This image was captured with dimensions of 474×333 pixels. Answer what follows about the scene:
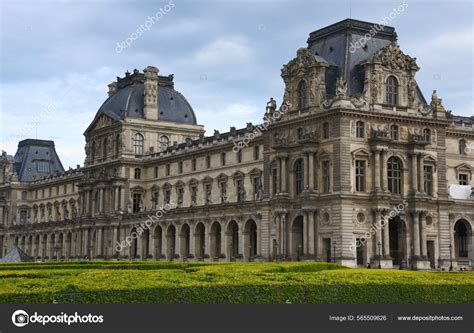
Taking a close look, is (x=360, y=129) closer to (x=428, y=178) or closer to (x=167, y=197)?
(x=428, y=178)

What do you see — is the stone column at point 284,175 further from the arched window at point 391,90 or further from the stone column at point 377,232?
the arched window at point 391,90

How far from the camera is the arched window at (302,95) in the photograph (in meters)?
74.6

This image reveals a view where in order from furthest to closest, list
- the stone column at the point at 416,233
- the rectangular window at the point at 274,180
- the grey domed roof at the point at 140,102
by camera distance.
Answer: the grey domed roof at the point at 140,102 → the rectangular window at the point at 274,180 → the stone column at the point at 416,233

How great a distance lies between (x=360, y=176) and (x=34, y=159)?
99420mm

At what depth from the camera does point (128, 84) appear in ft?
390

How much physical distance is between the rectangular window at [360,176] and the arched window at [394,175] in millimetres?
3036

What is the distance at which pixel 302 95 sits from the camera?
7519cm

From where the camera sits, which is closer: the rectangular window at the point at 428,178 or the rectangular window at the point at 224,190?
the rectangular window at the point at 428,178

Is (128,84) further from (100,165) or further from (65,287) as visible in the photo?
(65,287)

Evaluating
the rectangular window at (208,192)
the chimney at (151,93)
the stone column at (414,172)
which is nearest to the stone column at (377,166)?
the stone column at (414,172)

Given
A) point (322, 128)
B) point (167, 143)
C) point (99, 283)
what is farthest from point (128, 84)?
point (99, 283)

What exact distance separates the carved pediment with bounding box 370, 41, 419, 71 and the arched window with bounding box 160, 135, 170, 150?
1957 inches

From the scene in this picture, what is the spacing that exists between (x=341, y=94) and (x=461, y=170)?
71.1 feet

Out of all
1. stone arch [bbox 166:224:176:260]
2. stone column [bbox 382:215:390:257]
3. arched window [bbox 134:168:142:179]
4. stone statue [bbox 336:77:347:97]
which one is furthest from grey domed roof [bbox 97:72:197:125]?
stone column [bbox 382:215:390:257]
